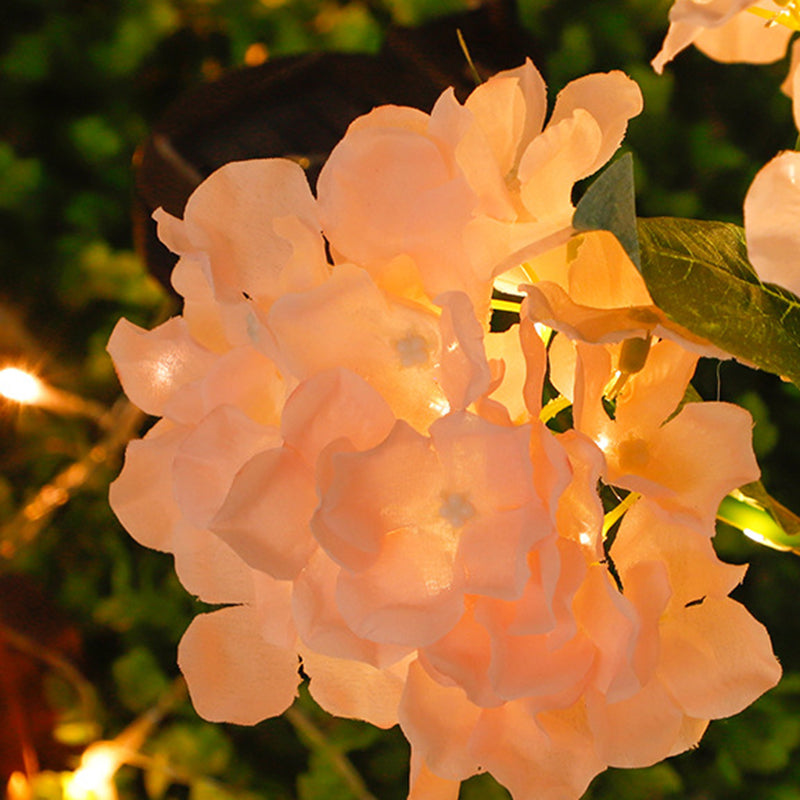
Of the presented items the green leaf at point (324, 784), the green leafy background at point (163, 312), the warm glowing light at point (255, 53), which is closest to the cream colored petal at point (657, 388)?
the green leafy background at point (163, 312)

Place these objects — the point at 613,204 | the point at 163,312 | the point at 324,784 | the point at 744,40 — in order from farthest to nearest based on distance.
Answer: the point at 163,312 → the point at 324,784 → the point at 744,40 → the point at 613,204

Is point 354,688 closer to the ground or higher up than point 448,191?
closer to the ground

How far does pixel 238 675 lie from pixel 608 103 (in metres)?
0.19

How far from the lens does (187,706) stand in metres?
0.76

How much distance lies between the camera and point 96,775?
71 centimetres

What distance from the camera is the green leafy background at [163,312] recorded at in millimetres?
671

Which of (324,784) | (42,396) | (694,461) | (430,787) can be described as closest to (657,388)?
(694,461)

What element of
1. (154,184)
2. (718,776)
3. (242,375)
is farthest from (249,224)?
(718,776)

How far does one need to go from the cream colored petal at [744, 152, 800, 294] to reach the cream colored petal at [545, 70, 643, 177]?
5 cm

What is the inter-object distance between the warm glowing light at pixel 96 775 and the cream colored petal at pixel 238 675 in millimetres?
474

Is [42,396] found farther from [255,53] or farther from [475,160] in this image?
[475,160]

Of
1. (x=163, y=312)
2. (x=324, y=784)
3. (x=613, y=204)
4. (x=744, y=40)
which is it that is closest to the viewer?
(x=613, y=204)

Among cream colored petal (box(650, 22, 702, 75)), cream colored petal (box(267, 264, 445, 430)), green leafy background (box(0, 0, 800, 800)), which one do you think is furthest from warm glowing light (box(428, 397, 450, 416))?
green leafy background (box(0, 0, 800, 800))

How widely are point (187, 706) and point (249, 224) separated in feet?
Answer: 1.88
